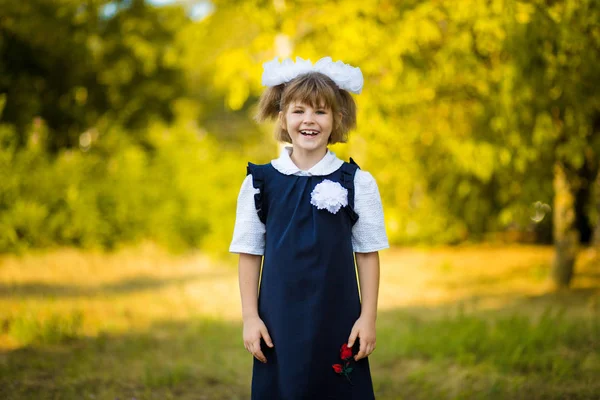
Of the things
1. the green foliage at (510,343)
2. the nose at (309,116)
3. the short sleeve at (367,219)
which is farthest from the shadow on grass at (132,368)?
the nose at (309,116)

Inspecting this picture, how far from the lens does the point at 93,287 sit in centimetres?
640

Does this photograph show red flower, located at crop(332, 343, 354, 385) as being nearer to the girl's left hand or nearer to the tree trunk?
the girl's left hand

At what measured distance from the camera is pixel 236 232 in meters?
2.25

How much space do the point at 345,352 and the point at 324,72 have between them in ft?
3.18

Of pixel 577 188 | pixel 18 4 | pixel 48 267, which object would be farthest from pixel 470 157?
pixel 18 4

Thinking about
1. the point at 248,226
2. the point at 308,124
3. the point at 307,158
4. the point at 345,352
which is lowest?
the point at 345,352

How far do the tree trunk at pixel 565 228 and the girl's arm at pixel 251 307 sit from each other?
4.65 meters

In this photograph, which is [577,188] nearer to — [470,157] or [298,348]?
[470,157]

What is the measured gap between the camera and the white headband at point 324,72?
2.29m

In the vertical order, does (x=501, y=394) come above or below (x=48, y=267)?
below

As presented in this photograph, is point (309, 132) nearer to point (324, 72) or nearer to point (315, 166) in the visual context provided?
point (315, 166)

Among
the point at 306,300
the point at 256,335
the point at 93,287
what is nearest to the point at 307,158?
the point at 306,300

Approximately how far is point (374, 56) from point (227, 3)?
2047 mm

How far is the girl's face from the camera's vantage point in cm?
223
